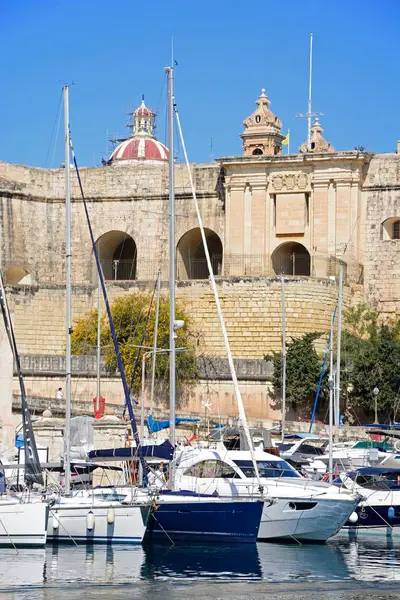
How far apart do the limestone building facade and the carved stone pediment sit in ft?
0.12

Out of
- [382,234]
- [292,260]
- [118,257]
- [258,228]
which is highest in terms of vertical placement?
[258,228]

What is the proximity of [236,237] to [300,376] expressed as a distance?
8705mm

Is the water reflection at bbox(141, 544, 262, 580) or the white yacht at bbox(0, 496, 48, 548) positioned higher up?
the white yacht at bbox(0, 496, 48, 548)

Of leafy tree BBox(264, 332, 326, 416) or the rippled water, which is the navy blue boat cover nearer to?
the rippled water

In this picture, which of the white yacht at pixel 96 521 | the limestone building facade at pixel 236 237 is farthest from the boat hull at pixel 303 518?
the limestone building facade at pixel 236 237

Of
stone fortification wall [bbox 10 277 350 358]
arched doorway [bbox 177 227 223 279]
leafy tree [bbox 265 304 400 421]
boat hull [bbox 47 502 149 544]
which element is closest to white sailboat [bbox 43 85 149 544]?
boat hull [bbox 47 502 149 544]

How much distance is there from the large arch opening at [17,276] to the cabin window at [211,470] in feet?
95.6

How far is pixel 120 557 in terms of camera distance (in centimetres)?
2855

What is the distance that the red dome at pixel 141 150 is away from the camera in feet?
267

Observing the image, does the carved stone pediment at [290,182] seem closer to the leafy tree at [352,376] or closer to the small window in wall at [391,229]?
the small window in wall at [391,229]

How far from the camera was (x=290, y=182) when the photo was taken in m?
56.7

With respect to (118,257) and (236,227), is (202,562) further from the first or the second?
(118,257)

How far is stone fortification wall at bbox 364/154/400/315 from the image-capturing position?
56719 millimetres

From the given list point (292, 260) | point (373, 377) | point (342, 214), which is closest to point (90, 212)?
point (292, 260)
